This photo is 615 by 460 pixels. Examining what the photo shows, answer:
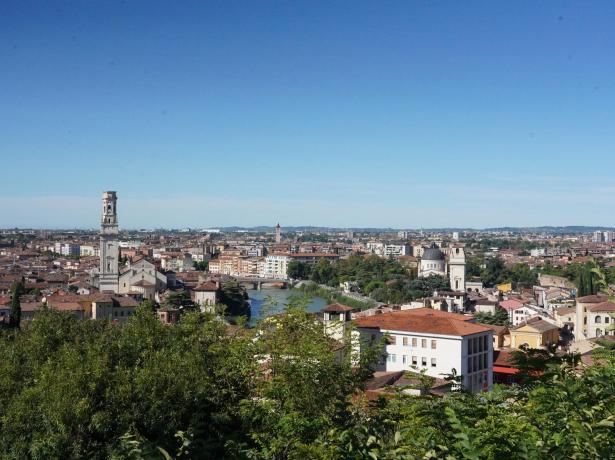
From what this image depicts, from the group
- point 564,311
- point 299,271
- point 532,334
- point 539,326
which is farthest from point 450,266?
point 299,271

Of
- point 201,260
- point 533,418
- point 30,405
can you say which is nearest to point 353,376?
point 30,405

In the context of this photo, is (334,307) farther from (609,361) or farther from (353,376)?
(609,361)

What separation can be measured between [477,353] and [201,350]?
31.6 ft

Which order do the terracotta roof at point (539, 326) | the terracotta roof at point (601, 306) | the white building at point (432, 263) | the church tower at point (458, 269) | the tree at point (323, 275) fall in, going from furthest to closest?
the tree at point (323, 275)
the white building at point (432, 263)
the church tower at point (458, 269)
the terracotta roof at point (539, 326)
the terracotta roof at point (601, 306)

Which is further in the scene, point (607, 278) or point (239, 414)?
point (239, 414)

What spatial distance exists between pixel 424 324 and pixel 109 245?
2537 cm

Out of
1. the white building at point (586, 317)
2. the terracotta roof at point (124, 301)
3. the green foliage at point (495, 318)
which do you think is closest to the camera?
the white building at point (586, 317)

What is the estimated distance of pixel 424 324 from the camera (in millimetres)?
15773

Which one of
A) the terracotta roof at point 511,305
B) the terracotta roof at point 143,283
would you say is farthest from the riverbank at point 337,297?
the terracotta roof at point 143,283

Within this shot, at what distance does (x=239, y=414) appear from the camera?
618 cm

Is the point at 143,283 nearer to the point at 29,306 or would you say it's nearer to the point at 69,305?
the point at 29,306

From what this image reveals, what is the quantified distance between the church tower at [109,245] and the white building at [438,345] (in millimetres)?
23937

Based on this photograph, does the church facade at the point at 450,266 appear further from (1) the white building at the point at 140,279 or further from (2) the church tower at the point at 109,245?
(2) the church tower at the point at 109,245

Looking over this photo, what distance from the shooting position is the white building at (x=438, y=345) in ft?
49.8
